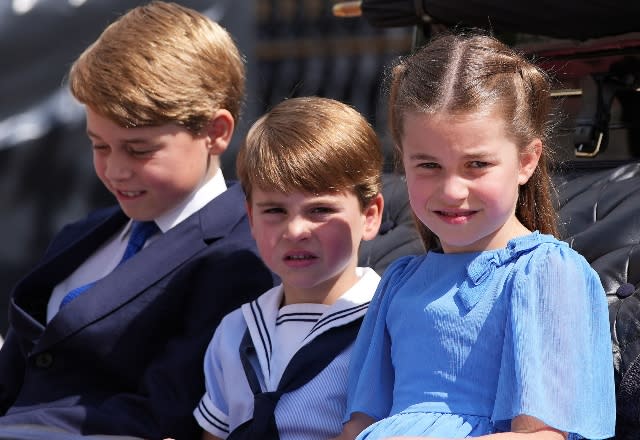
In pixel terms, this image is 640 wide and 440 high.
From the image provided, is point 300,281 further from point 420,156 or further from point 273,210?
point 420,156

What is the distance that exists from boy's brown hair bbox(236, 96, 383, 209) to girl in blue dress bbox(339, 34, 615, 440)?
0.24m

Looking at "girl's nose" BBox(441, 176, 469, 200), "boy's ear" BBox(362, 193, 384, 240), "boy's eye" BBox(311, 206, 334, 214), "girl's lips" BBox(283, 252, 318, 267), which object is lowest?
"girl's lips" BBox(283, 252, 318, 267)

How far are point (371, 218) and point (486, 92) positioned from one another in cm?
53

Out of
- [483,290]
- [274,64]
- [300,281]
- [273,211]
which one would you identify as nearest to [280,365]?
[300,281]

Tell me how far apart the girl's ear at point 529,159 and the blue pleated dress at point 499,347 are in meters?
0.10

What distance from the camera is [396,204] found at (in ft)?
8.48

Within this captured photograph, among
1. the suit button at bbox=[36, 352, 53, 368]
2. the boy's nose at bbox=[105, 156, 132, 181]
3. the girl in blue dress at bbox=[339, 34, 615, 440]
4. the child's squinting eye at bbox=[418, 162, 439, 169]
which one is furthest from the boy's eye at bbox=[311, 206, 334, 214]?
the suit button at bbox=[36, 352, 53, 368]

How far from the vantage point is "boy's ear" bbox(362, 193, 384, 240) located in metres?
2.14

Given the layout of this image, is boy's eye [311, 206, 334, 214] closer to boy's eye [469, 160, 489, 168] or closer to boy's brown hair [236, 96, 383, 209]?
boy's brown hair [236, 96, 383, 209]

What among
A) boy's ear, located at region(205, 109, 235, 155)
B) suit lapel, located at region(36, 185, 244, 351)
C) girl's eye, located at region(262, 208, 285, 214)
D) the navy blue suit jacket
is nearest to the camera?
girl's eye, located at region(262, 208, 285, 214)

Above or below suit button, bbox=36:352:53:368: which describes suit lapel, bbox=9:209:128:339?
above

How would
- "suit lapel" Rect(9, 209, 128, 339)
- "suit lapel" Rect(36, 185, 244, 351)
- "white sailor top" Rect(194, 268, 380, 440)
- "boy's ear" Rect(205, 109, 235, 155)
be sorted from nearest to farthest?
"white sailor top" Rect(194, 268, 380, 440)
"suit lapel" Rect(36, 185, 244, 351)
"boy's ear" Rect(205, 109, 235, 155)
"suit lapel" Rect(9, 209, 128, 339)

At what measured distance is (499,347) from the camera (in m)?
1.63

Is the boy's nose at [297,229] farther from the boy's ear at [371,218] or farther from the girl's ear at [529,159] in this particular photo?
the girl's ear at [529,159]
